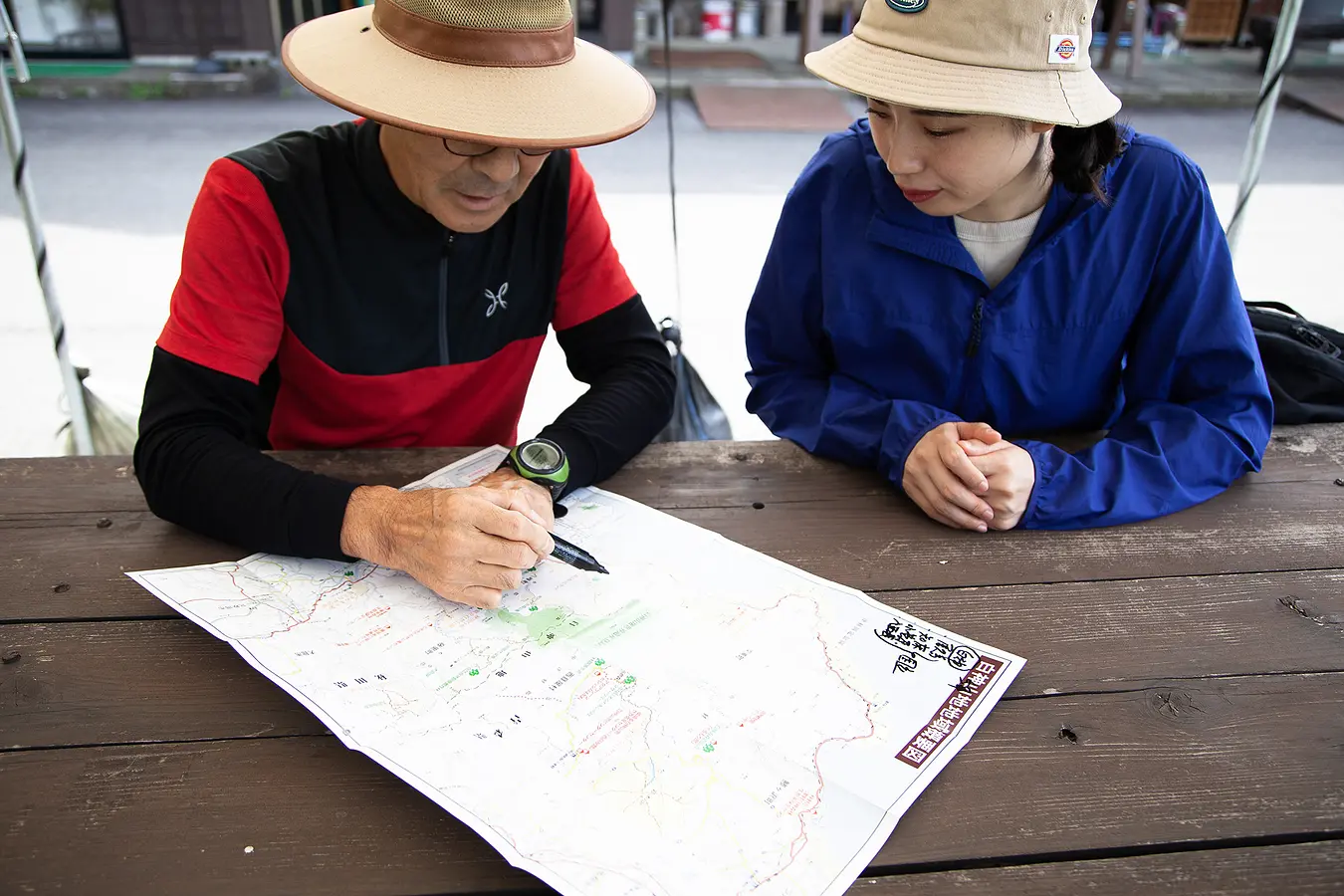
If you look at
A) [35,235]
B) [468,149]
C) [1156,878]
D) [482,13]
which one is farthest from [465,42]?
[35,235]

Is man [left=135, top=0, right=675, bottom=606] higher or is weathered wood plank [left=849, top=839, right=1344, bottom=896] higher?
man [left=135, top=0, right=675, bottom=606]

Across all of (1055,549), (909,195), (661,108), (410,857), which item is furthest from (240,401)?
(661,108)

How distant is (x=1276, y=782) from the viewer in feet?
2.88

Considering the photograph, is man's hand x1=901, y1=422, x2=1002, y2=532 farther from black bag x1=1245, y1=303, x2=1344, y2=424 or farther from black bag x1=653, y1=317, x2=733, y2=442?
black bag x1=653, y1=317, x2=733, y2=442

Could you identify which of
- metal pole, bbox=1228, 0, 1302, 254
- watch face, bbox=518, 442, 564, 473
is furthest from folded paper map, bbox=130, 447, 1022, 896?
metal pole, bbox=1228, 0, 1302, 254

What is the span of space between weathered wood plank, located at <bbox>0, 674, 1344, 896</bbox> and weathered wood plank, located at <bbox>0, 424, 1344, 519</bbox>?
1.55 feet

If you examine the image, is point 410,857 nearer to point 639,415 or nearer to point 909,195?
point 639,415

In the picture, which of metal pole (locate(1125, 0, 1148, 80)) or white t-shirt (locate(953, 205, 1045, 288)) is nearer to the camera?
white t-shirt (locate(953, 205, 1045, 288))

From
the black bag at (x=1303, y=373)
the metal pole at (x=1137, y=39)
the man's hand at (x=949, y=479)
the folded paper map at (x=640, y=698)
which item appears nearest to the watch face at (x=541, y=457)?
the folded paper map at (x=640, y=698)

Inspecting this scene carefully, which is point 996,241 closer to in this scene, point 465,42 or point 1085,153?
point 1085,153

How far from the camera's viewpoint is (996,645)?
3.44 feet

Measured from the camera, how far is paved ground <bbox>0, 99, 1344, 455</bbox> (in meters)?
3.41

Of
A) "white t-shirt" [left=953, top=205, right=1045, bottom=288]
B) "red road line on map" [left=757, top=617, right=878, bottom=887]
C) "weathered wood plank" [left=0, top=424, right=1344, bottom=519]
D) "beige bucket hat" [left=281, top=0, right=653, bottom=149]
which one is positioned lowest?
"weathered wood plank" [left=0, top=424, right=1344, bottom=519]

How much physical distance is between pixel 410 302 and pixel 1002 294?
0.82m
